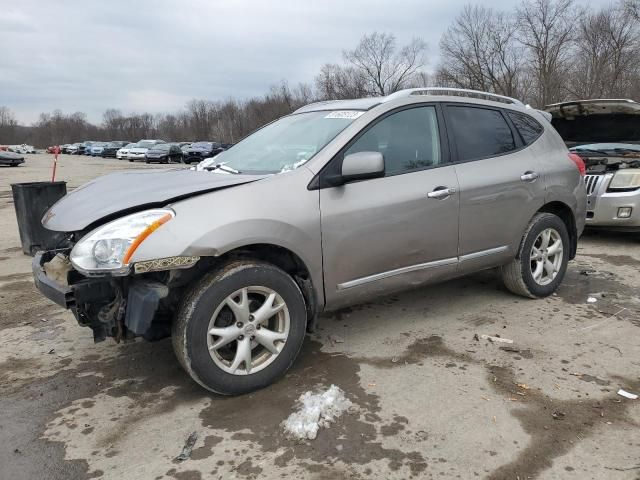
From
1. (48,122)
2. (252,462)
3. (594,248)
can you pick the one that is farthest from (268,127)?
(48,122)

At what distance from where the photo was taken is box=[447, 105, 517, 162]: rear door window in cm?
395

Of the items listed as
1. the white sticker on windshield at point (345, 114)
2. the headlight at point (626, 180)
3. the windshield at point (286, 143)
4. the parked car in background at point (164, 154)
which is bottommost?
the headlight at point (626, 180)

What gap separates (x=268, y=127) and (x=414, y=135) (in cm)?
130

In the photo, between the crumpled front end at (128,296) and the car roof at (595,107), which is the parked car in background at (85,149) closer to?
the car roof at (595,107)

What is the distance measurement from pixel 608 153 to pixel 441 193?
5323mm

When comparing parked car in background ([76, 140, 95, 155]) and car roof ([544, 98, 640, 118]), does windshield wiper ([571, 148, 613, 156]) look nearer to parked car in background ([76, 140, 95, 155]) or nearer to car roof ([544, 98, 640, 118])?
car roof ([544, 98, 640, 118])

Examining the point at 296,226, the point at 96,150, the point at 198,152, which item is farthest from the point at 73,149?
the point at 296,226

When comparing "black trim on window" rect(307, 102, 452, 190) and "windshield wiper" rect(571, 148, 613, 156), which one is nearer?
"black trim on window" rect(307, 102, 452, 190)

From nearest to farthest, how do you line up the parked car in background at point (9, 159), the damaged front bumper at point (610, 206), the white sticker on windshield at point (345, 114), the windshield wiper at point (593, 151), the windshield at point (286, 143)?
1. the windshield at point (286, 143)
2. the white sticker on windshield at point (345, 114)
3. the damaged front bumper at point (610, 206)
4. the windshield wiper at point (593, 151)
5. the parked car in background at point (9, 159)

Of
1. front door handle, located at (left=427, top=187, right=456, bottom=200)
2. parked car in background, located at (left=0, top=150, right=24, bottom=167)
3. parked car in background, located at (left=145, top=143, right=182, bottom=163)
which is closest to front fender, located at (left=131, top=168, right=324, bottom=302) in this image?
front door handle, located at (left=427, top=187, right=456, bottom=200)

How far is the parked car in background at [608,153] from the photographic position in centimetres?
659

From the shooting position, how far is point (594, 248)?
6840 mm

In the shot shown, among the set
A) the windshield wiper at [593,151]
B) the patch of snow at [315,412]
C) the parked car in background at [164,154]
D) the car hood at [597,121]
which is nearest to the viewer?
the patch of snow at [315,412]

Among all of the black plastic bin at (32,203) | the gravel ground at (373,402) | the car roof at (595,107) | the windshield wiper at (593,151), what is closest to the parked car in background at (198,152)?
the black plastic bin at (32,203)
